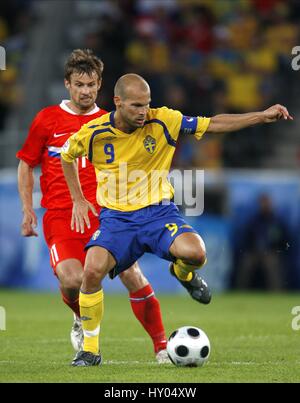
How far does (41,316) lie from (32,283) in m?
4.84

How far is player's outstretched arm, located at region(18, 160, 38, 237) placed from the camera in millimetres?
8594

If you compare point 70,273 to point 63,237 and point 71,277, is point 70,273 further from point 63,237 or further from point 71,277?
point 63,237

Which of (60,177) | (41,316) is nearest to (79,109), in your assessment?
(60,177)

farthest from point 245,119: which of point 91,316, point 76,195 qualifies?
point 91,316

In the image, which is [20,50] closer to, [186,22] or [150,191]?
[186,22]

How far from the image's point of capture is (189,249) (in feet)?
24.7

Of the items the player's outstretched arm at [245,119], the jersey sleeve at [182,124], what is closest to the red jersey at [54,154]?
the jersey sleeve at [182,124]

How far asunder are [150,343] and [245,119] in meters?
2.96

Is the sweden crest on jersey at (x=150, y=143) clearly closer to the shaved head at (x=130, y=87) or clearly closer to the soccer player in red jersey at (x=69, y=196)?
the shaved head at (x=130, y=87)

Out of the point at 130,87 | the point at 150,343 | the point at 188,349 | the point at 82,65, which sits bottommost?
the point at 150,343

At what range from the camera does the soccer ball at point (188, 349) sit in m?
7.59

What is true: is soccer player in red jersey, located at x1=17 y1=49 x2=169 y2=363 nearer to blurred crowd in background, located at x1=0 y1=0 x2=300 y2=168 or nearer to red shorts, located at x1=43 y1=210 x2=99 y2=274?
red shorts, located at x1=43 y1=210 x2=99 y2=274

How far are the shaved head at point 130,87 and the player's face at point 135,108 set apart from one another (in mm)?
23

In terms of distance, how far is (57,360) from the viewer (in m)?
8.22
